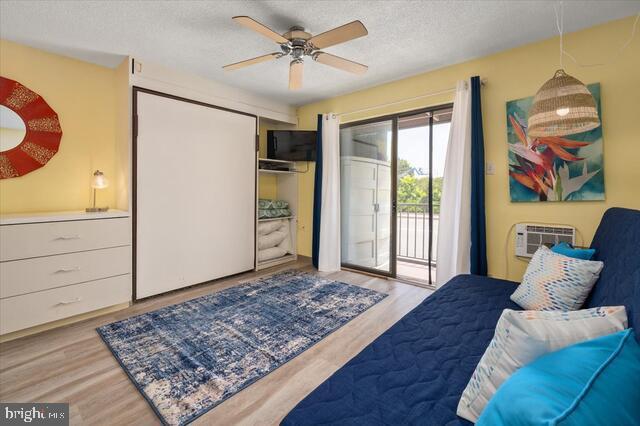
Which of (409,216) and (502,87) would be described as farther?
(409,216)

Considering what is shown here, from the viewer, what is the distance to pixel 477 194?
9.25 feet

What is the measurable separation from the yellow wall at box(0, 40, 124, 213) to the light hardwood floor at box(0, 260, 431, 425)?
125cm

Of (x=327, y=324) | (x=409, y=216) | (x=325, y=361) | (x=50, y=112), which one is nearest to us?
(x=325, y=361)

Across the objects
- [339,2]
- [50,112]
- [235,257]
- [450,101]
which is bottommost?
[235,257]

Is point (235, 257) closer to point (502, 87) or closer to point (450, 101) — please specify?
point (450, 101)

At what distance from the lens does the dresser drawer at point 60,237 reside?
2178 millimetres

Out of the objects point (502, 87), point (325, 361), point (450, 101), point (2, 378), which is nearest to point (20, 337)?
point (2, 378)

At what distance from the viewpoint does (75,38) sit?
2496 millimetres

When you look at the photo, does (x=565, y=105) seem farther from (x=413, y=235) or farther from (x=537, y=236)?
(x=413, y=235)

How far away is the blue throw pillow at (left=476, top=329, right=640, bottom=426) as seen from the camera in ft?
1.73

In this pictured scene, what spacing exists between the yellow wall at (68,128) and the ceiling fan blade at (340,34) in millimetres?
2423

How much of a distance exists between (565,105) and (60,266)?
3.69 metres

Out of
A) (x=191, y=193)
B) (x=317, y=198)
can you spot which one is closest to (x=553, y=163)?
(x=317, y=198)

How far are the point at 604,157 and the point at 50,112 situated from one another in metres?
4.84
